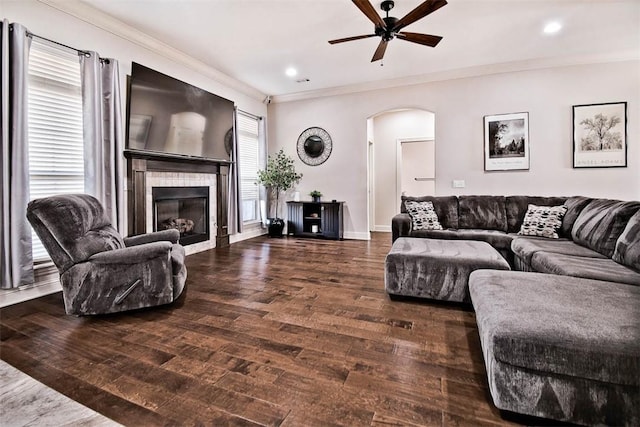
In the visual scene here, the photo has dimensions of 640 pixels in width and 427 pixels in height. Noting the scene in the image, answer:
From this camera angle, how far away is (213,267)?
3.94 metres

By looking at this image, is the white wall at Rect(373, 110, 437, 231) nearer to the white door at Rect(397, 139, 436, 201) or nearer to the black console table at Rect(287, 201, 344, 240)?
the white door at Rect(397, 139, 436, 201)

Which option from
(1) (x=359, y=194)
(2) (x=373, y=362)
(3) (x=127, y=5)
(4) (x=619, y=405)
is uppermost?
(3) (x=127, y=5)

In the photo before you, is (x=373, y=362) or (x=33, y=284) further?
(x=33, y=284)

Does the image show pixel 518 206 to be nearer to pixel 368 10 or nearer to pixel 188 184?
pixel 368 10

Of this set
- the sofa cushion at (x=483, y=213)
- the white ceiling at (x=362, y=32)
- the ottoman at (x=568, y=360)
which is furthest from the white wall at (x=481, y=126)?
the ottoman at (x=568, y=360)

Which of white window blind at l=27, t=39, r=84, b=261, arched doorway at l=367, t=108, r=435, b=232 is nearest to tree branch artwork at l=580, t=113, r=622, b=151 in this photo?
arched doorway at l=367, t=108, r=435, b=232

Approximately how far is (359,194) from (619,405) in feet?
16.4

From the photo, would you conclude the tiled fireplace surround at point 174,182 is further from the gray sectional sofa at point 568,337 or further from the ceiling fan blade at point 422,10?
the gray sectional sofa at point 568,337

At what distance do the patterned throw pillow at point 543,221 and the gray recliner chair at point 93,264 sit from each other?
410 centimetres

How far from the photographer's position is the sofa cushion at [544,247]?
2.77m

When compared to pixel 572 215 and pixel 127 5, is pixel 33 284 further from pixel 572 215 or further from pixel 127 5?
pixel 572 215

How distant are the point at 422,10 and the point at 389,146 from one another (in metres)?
4.53

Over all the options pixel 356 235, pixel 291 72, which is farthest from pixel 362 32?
pixel 356 235

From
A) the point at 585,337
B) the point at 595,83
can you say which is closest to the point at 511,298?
the point at 585,337
